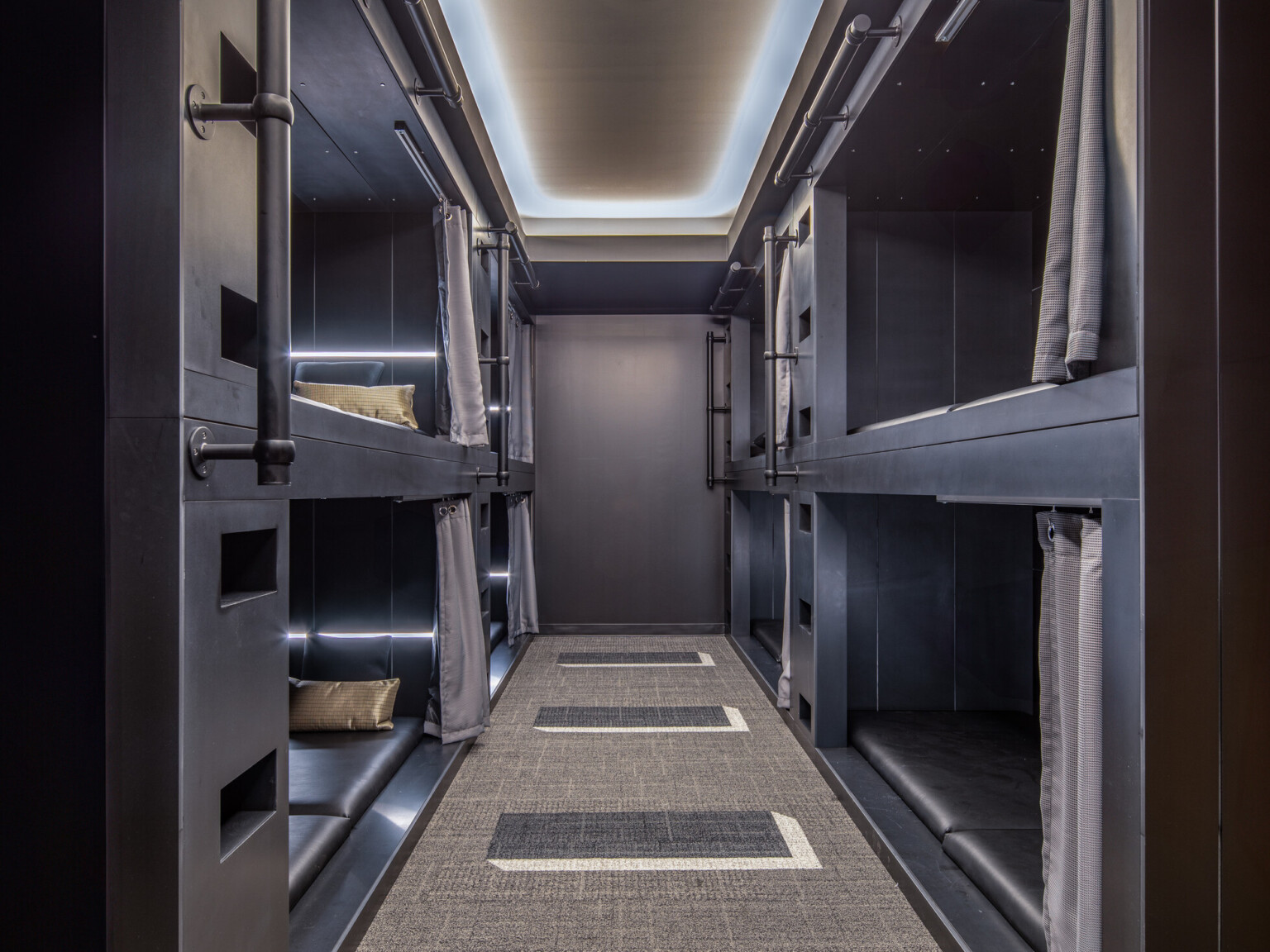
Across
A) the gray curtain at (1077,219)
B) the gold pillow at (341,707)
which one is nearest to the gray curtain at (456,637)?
the gold pillow at (341,707)

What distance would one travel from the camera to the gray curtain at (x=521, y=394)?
5527mm

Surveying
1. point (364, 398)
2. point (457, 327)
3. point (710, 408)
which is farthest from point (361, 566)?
point (710, 408)

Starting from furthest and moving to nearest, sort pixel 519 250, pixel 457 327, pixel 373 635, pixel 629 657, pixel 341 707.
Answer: pixel 629 657 → pixel 519 250 → pixel 373 635 → pixel 457 327 → pixel 341 707

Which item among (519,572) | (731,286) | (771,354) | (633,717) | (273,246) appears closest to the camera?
(273,246)

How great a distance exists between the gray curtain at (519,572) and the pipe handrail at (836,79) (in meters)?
3.20

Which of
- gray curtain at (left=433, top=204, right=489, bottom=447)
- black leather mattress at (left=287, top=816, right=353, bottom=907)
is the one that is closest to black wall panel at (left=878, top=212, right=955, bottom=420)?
gray curtain at (left=433, top=204, right=489, bottom=447)

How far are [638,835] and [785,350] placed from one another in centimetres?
233

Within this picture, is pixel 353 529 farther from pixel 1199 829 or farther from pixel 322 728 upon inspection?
pixel 1199 829

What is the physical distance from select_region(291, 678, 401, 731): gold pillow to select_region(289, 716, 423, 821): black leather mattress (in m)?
0.03

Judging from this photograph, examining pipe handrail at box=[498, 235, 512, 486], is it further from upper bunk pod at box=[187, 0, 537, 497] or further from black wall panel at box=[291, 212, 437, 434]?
black wall panel at box=[291, 212, 437, 434]

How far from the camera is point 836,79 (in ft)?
7.70

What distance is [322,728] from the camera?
9.77 feet

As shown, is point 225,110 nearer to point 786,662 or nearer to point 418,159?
point 418,159

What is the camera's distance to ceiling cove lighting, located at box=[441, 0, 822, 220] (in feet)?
9.46
